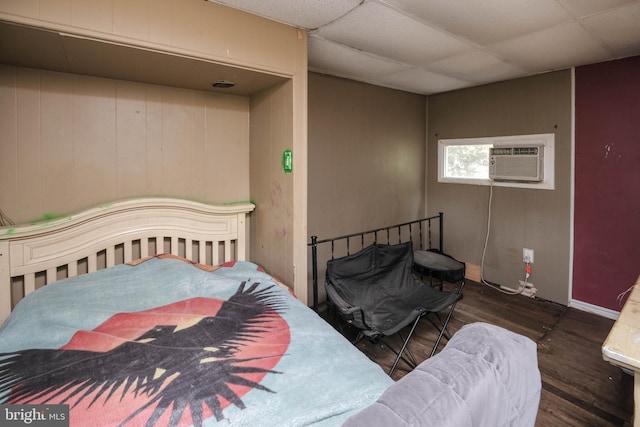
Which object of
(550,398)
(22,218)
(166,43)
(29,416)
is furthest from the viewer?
(550,398)

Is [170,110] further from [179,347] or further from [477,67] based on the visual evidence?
[477,67]

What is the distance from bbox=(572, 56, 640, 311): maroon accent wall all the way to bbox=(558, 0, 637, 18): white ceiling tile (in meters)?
1.20

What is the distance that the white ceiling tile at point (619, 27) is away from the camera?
6.21 feet

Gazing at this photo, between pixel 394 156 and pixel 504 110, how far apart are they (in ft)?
3.89

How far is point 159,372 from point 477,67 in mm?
3213

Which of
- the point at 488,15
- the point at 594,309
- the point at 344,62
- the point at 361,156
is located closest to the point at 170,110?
the point at 344,62

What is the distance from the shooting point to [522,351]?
0.80 m

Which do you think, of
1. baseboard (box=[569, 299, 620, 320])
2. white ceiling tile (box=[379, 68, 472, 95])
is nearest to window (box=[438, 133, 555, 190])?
white ceiling tile (box=[379, 68, 472, 95])

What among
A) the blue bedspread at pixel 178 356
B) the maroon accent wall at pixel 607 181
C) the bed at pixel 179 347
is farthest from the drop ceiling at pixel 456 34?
the blue bedspread at pixel 178 356

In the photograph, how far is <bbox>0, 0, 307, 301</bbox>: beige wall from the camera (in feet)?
4.80

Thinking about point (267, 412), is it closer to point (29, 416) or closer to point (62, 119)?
point (29, 416)

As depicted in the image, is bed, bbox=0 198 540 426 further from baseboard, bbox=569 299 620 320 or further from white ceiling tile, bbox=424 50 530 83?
baseboard, bbox=569 299 620 320

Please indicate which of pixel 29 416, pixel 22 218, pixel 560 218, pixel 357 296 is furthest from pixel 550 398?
pixel 22 218

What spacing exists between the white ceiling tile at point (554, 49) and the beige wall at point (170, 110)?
1.56 m
